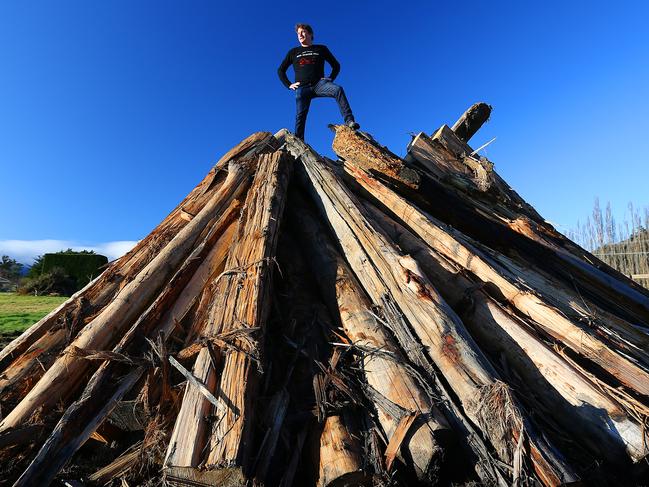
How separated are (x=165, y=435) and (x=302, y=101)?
199 inches

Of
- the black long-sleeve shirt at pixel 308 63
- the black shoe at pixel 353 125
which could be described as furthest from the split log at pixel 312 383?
the black long-sleeve shirt at pixel 308 63

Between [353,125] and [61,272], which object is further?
[61,272]

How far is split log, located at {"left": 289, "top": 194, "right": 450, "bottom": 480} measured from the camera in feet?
6.11

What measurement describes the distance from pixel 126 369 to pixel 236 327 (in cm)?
81

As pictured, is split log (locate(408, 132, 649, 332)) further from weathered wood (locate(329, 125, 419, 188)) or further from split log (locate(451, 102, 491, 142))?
split log (locate(451, 102, 491, 142))

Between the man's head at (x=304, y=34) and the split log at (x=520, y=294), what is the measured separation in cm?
344

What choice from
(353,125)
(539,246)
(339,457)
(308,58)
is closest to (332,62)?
(308,58)

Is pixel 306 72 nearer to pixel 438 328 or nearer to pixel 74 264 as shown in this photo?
pixel 438 328

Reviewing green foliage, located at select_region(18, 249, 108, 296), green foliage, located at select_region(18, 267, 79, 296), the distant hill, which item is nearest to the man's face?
the distant hill

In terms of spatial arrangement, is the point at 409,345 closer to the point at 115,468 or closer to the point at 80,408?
the point at 115,468

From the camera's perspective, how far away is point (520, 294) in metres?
2.70

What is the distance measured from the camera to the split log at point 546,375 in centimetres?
190

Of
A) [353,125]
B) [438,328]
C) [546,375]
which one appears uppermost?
[353,125]

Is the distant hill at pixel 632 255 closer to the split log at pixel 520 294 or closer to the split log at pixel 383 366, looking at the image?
the split log at pixel 520 294
